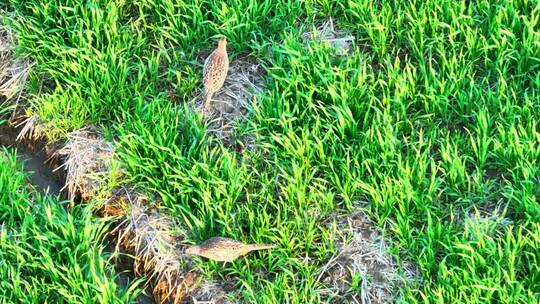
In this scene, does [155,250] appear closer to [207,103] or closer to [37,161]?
[207,103]

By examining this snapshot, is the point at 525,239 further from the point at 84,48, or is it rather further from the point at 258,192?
the point at 84,48

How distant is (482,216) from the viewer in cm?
354

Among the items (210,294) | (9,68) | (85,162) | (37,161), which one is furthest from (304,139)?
(9,68)

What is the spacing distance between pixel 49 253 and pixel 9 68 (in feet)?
4.00

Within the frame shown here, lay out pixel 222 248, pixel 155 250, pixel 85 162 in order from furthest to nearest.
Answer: pixel 85 162 → pixel 155 250 → pixel 222 248

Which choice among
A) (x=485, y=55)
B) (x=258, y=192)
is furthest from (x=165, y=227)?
(x=485, y=55)

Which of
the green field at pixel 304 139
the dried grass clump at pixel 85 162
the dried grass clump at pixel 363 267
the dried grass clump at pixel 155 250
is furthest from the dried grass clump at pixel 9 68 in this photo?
the dried grass clump at pixel 363 267

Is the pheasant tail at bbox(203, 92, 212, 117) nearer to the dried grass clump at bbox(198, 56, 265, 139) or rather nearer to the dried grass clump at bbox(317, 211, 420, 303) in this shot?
the dried grass clump at bbox(198, 56, 265, 139)

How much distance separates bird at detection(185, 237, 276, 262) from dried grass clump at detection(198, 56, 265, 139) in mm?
643

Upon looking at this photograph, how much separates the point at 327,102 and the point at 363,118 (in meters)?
0.20

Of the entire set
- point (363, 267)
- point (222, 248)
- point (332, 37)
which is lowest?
point (363, 267)

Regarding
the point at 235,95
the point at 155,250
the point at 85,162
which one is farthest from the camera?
the point at 235,95

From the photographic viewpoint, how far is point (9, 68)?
13.7 ft

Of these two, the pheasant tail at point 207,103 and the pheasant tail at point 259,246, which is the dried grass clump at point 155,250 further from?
the pheasant tail at point 207,103
